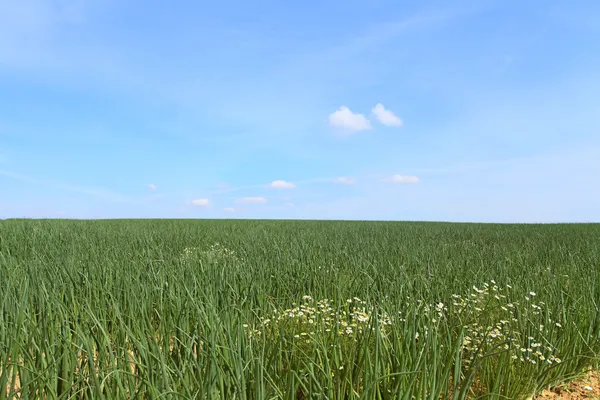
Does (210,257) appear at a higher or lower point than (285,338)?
higher

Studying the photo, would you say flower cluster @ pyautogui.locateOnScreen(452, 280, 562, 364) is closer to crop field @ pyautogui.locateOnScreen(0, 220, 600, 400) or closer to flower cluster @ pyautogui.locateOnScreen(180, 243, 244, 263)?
crop field @ pyautogui.locateOnScreen(0, 220, 600, 400)

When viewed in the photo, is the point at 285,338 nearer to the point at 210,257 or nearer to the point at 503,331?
the point at 503,331

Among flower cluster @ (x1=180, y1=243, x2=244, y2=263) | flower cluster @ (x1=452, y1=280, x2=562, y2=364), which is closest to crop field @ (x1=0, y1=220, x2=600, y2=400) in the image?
flower cluster @ (x1=452, y1=280, x2=562, y2=364)

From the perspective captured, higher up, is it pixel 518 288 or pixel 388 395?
pixel 518 288

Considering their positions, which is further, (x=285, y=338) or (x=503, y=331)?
(x=503, y=331)

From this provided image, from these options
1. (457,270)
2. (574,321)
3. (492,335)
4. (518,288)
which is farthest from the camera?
(457,270)

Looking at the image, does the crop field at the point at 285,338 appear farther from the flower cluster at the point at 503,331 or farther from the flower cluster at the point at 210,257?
the flower cluster at the point at 210,257

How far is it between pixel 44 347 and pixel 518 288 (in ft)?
12.6

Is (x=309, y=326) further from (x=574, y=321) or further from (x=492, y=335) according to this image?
(x=574, y=321)

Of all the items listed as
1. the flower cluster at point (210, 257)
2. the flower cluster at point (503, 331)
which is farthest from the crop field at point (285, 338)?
the flower cluster at point (210, 257)

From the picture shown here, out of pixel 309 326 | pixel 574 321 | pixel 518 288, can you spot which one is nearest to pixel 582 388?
pixel 574 321

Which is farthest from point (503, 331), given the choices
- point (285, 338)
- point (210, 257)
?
point (210, 257)

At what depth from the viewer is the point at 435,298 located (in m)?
3.73

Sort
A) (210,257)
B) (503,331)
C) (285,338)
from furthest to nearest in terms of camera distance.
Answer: (210,257), (503,331), (285,338)
